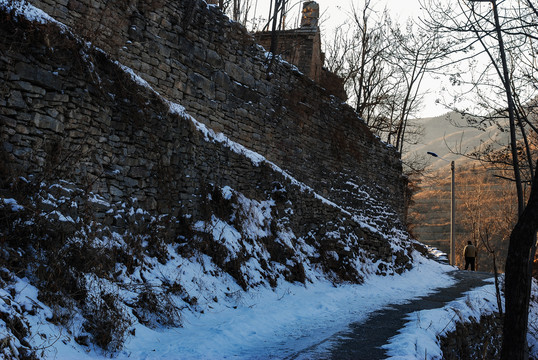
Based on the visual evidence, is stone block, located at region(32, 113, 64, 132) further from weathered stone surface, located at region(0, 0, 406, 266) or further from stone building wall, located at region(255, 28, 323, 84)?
stone building wall, located at region(255, 28, 323, 84)

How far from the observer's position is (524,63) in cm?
1136

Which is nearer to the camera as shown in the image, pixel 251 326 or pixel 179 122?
pixel 251 326

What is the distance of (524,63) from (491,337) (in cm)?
759

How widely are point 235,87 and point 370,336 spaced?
756 centimetres

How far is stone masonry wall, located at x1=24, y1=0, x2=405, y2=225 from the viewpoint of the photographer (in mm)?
8422

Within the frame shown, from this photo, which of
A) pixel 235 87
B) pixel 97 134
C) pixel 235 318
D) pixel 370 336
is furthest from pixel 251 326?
pixel 235 87

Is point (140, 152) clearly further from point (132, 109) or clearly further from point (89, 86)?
point (89, 86)

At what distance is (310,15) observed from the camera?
783 inches

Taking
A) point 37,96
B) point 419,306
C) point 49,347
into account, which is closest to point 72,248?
point 49,347

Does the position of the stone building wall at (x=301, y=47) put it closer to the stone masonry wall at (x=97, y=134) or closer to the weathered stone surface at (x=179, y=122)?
the weathered stone surface at (x=179, y=122)

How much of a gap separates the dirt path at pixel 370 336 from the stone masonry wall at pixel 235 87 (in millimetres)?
5763

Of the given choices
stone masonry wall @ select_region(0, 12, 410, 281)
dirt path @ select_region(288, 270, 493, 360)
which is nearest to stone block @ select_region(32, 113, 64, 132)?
stone masonry wall @ select_region(0, 12, 410, 281)

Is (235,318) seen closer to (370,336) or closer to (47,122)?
(370,336)

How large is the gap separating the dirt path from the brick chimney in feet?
48.4
